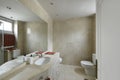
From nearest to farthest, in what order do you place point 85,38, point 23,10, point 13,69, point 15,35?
point 13,69 < point 15,35 < point 23,10 < point 85,38

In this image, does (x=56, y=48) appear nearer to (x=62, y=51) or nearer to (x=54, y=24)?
(x=62, y=51)

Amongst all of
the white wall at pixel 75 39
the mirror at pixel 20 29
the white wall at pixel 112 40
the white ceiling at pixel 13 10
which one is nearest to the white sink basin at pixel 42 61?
the mirror at pixel 20 29

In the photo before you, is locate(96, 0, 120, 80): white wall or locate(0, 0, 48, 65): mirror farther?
locate(0, 0, 48, 65): mirror

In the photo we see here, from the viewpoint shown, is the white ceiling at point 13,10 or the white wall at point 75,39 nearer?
the white ceiling at point 13,10

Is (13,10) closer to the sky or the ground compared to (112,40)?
closer to the sky

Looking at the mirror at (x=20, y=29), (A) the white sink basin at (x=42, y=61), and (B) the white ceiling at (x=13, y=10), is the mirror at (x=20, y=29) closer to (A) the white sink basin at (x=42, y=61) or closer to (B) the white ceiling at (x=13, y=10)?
(B) the white ceiling at (x=13, y=10)

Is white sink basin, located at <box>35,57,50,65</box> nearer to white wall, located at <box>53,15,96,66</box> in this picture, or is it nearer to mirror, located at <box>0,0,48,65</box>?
mirror, located at <box>0,0,48,65</box>

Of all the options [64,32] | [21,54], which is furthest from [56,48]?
[21,54]

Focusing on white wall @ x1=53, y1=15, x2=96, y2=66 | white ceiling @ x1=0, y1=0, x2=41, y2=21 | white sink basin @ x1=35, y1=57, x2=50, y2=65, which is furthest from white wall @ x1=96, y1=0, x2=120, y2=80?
white wall @ x1=53, y1=15, x2=96, y2=66

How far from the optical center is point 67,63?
4.36m

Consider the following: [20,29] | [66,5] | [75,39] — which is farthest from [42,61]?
[75,39]

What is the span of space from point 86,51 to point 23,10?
10.9 ft

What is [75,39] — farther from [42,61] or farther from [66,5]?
[42,61]

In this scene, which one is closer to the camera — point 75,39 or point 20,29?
point 20,29
